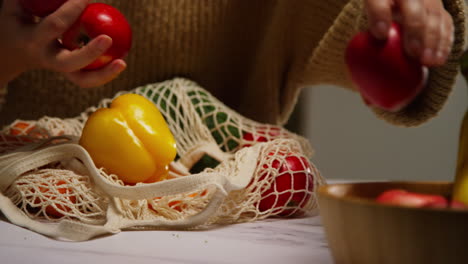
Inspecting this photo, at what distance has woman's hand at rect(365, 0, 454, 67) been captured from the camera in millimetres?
350

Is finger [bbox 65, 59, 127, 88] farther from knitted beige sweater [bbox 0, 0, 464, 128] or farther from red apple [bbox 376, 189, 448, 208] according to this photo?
red apple [bbox 376, 189, 448, 208]

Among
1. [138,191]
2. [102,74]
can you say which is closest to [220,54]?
[102,74]

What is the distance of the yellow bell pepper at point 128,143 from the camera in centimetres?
62

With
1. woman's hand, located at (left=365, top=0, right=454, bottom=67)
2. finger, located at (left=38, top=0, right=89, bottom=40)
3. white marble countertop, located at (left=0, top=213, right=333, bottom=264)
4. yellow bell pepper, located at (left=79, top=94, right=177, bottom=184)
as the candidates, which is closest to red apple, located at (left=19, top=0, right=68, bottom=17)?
finger, located at (left=38, top=0, right=89, bottom=40)

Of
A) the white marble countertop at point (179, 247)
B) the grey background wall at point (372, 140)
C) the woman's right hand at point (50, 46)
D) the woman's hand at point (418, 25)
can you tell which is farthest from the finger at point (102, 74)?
the grey background wall at point (372, 140)

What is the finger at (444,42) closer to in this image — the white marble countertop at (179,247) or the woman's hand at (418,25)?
the woman's hand at (418,25)

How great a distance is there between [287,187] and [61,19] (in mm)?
314

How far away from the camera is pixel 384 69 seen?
34 cm

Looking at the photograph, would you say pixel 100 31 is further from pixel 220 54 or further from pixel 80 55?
pixel 220 54

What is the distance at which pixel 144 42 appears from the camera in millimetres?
922

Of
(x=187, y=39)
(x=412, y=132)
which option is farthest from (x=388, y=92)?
(x=412, y=132)

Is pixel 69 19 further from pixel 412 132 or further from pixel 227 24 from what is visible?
pixel 412 132

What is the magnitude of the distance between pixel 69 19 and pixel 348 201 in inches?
16.7

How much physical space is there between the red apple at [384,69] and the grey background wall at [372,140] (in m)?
1.51
